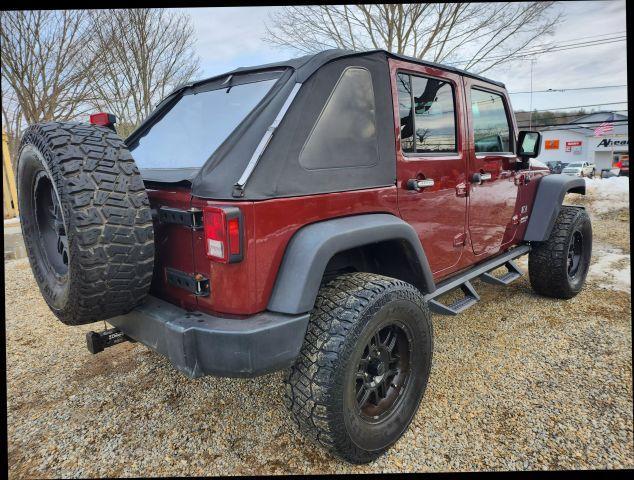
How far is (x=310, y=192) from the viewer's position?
199 centimetres

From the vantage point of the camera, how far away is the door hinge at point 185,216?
183cm

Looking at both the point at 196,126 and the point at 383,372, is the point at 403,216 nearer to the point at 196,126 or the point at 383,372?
the point at 383,372

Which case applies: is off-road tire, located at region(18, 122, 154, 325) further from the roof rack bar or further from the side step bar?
the side step bar

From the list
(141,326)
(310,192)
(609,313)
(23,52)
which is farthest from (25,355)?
(23,52)

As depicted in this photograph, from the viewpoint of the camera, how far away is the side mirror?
3732 mm

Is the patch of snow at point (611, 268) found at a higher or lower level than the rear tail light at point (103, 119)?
lower

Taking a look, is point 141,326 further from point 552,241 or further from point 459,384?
point 552,241

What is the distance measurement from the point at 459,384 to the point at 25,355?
3.47 metres

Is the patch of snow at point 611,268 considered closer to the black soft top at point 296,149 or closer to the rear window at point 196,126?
the black soft top at point 296,149

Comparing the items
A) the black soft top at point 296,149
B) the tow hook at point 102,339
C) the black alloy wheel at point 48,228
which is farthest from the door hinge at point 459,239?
the black alloy wheel at point 48,228

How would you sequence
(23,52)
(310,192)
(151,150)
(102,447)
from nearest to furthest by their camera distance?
1. (310,192)
2. (102,447)
3. (151,150)
4. (23,52)

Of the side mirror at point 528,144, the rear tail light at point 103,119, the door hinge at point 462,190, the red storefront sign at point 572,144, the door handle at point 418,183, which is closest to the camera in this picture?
the door handle at point 418,183

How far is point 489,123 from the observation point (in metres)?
3.52

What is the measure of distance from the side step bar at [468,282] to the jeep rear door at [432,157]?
0.14 metres
